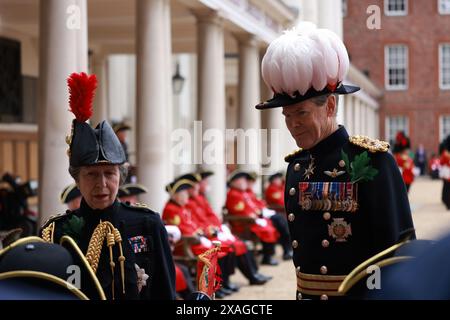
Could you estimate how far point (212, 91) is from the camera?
16.9 metres

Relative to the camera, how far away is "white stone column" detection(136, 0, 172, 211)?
13.1m

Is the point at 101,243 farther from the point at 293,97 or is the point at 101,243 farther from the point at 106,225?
the point at 293,97

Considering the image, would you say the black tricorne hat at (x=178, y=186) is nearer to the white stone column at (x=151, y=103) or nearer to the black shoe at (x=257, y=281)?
the black shoe at (x=257, y=281)

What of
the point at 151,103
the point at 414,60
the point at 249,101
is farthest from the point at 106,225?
the point at 414,60

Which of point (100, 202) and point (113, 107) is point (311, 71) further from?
point (113, 107)

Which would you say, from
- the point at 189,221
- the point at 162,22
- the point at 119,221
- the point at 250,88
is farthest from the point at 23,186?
the point at 119,221

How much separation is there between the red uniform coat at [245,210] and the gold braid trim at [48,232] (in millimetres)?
9734

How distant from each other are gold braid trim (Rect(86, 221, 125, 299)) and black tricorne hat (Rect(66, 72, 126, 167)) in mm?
296

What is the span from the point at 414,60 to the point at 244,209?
39.8 metres

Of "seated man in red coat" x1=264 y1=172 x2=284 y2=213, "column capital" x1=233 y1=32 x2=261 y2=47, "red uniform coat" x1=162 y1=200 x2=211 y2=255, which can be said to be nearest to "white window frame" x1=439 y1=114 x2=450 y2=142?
"column capital" x1=233 y1=32 x2=261 y2=47

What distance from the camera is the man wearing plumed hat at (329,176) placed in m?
3.49

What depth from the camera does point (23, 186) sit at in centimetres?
1388

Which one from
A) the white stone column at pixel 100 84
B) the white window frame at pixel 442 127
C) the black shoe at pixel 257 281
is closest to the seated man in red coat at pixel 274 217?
the black shoe at pixel 257 281

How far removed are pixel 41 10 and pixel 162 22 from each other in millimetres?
4143
